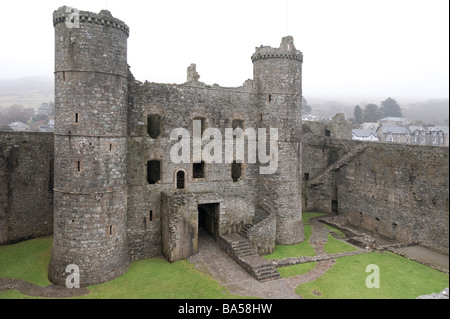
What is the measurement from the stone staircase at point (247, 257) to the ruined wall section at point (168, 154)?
107 cm

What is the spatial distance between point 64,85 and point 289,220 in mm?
13524

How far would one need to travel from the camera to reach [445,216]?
16969 mm

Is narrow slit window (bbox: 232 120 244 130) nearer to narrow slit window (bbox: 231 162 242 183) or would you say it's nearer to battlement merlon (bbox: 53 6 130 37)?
narrow slit window (bbox: 231 162 242 183)

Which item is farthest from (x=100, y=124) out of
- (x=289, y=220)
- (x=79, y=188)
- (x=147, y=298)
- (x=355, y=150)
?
(x=355, y=150)

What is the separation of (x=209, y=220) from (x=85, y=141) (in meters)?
8.48

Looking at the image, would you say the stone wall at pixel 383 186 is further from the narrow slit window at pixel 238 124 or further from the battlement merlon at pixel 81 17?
the battlement merlon at pixel 81 17

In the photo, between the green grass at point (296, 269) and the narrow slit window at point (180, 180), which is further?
the narrow slit window at point (180, 180)

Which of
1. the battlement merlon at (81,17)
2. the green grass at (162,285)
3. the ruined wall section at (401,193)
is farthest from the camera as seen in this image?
the ruined wall section at (401,193)

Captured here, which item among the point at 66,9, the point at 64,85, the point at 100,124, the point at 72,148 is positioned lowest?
the point at 72,148

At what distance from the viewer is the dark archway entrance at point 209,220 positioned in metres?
18.1

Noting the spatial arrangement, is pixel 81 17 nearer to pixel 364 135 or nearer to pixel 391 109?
pixel 364 135

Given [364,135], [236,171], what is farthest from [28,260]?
[364,135]

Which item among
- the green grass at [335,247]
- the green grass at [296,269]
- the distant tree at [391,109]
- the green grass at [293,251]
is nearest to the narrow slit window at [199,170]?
the green grass at [293,251]

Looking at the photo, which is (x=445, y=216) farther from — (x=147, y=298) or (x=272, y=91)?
(x=147, y=298)
